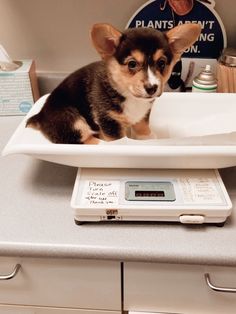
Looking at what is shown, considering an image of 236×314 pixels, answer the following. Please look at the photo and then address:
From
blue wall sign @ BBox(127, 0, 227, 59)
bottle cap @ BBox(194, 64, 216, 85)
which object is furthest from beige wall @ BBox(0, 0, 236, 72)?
bottle cap @ BBox(194, 64, 216, 85)

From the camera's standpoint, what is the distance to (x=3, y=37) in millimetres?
1070

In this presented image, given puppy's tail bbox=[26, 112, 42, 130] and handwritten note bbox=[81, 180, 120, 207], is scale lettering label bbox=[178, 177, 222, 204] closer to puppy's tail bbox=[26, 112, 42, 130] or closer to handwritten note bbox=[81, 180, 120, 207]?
handwritten note bbox=[81, 180, 120, 207]

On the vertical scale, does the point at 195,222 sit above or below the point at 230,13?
below

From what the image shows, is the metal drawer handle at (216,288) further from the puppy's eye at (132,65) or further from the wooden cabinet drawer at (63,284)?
the puppy's eye at (132,65)

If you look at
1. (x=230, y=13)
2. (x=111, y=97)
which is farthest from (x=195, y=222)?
(x=230, y=13)

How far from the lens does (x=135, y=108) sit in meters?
0.74

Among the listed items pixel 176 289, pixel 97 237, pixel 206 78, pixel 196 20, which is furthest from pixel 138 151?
pixel 196 20

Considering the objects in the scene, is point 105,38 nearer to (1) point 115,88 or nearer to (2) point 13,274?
(1) point 115,88

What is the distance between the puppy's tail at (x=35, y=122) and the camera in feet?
2.52

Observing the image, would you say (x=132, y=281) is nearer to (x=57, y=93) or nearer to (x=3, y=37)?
(x=57, y=93)

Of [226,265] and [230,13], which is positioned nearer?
[226,265]

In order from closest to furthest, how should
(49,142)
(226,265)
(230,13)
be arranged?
(226,265) → (49,142) → (230,13)

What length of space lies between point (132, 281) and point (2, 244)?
0.26m

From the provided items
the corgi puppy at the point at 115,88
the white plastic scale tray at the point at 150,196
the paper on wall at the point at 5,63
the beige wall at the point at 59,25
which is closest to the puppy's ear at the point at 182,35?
the corgi puppy at the point at 115,88
